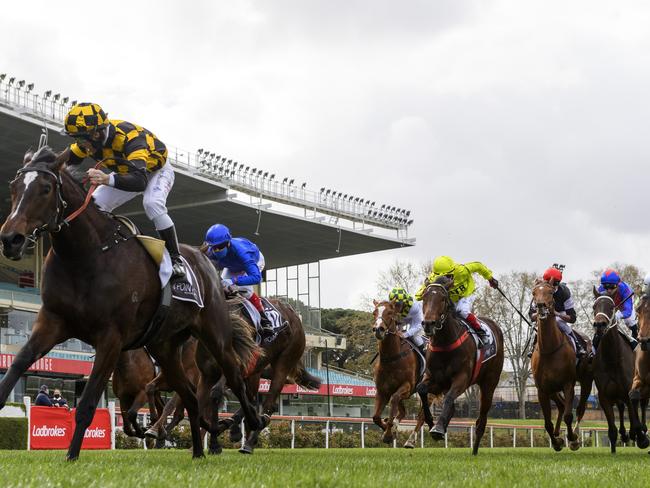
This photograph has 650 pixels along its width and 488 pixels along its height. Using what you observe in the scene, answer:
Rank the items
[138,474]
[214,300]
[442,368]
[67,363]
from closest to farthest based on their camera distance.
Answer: [138,474]
[214,300]
[442,368]
[67,363]

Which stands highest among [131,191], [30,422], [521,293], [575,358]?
[521,293]

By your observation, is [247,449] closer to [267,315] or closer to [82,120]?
[267,315]

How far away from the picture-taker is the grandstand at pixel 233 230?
31.3 m

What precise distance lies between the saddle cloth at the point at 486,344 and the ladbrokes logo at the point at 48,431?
7464 millimetres

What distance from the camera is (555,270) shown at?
11914mm

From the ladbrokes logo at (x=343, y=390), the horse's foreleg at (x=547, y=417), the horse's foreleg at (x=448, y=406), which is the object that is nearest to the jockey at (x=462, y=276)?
the horse's foreleg at (x=448, y=406)

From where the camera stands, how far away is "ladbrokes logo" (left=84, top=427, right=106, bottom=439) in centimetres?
1503

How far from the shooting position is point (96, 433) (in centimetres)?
1516

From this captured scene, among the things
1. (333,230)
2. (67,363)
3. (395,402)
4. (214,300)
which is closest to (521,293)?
(333,230)

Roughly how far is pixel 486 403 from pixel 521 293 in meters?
39.8

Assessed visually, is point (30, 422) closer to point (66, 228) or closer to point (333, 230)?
point (66, 228)

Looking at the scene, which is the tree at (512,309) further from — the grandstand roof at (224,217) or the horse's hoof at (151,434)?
the horse's hoof at (151,434)

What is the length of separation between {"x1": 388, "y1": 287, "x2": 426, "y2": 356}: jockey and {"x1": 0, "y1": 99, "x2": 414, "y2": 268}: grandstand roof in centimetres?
1940

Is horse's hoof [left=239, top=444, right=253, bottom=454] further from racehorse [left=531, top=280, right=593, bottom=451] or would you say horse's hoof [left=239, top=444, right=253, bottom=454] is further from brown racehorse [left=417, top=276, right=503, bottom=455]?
racehorse [left=531, top=280, right=593, bottom=451]
